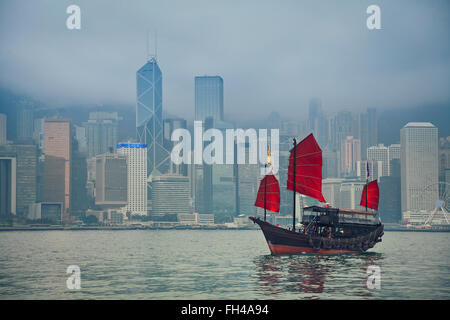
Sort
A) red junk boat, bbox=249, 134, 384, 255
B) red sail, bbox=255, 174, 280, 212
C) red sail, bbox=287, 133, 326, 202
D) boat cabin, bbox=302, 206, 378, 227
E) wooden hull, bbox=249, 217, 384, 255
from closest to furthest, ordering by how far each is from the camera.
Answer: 1. wooden hull, bbox=249, 217, 384, 255
2. red junk boat, bbox=249, 134, 384, 255
3. boat cabin, bbox=302, 206, 378, 227
4. red sail, bbox=287, 133, 326, 202
5. red sail, bbox=255, 174, 280, 212

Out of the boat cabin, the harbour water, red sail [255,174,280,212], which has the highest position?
red sail [255,174,280,212]

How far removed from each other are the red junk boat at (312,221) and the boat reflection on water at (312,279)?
16.8 ft

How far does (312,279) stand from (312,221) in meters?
27.2

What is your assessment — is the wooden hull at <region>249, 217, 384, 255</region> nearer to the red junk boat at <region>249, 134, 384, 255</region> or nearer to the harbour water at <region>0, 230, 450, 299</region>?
the red junk boat at <region>249, 134, 384, 255</region>

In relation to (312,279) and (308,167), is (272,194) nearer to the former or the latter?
(308,167)

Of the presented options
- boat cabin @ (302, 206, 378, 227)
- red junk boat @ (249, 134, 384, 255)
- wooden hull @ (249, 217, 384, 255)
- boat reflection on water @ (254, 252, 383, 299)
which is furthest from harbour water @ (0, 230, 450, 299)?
→ boat cabin @ (302, 206, 378, 227)

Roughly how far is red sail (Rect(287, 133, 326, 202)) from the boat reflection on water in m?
12.0

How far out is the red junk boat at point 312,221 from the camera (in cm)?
6600

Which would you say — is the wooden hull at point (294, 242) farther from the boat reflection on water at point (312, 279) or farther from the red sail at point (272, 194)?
the boat reflection on water at point (312, 279)

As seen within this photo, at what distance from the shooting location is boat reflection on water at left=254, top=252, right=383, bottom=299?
34.8 metres

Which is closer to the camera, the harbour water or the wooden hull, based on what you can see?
the harbour water

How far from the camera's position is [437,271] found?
53.8 meters

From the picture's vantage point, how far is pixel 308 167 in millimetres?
70812
